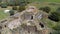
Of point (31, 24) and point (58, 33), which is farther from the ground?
point (31, 24)

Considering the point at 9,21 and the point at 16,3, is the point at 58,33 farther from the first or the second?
the point at 16,3

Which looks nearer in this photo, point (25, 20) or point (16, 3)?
point (25, 20)

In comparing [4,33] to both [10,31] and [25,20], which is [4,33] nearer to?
[10,31]

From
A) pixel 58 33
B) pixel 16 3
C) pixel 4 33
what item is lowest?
pixel 16 3

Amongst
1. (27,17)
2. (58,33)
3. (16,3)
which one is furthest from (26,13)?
(16,3)

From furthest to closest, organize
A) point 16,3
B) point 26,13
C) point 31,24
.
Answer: point 16,3 < point 26,13 < point 31,24

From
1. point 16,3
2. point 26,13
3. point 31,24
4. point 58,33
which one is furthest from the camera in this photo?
point 16,3

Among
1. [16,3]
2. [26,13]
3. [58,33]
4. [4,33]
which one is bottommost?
[16,3]

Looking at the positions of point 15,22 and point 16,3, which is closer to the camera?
point 15,22

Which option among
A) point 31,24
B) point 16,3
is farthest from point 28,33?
point 16,3
